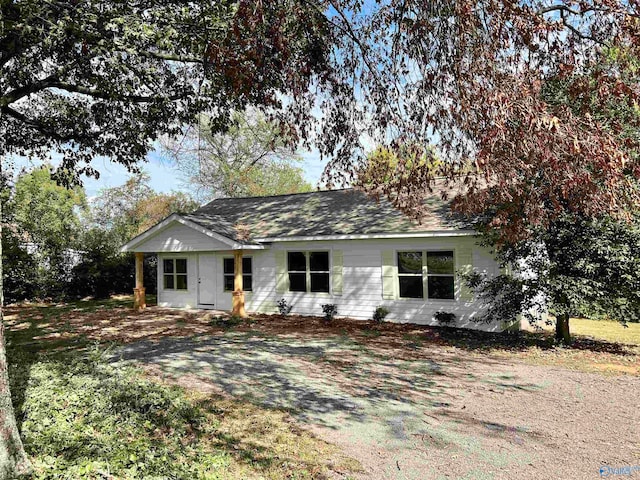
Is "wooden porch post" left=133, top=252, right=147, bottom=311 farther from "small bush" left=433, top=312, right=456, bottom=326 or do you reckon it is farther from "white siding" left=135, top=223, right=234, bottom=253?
"small bush" left=433, top=312, right=456, bottom=326

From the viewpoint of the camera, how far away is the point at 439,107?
520 cm

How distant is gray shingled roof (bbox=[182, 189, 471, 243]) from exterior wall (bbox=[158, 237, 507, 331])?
0.42 m

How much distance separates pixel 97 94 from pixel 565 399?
11.1m

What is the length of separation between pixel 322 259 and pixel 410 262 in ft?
10.3

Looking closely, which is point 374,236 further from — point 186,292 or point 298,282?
point 186,292

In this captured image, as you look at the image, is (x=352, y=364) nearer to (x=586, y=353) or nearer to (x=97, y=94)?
(x=586, y=353)

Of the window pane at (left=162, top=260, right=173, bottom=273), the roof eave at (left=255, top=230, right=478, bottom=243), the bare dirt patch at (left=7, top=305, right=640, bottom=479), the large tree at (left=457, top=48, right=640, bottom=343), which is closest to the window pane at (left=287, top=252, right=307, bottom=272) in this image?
the roof eave at (left=255, top=230, right=478, bottom=243)

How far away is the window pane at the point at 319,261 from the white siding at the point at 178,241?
3300mm

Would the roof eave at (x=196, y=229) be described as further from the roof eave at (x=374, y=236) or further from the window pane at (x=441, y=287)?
the window pane at (x=441, y=287)

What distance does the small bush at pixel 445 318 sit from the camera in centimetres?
1213

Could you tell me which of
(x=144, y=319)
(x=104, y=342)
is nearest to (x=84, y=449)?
(x=104, y=342)

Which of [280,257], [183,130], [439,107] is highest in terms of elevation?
[183,130]

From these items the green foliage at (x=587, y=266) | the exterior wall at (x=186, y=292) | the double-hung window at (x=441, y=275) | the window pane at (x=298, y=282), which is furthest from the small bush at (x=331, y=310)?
the green foliage at (x=587, y=266)

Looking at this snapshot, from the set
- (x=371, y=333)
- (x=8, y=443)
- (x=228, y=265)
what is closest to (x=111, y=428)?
(x=8, y=443)
